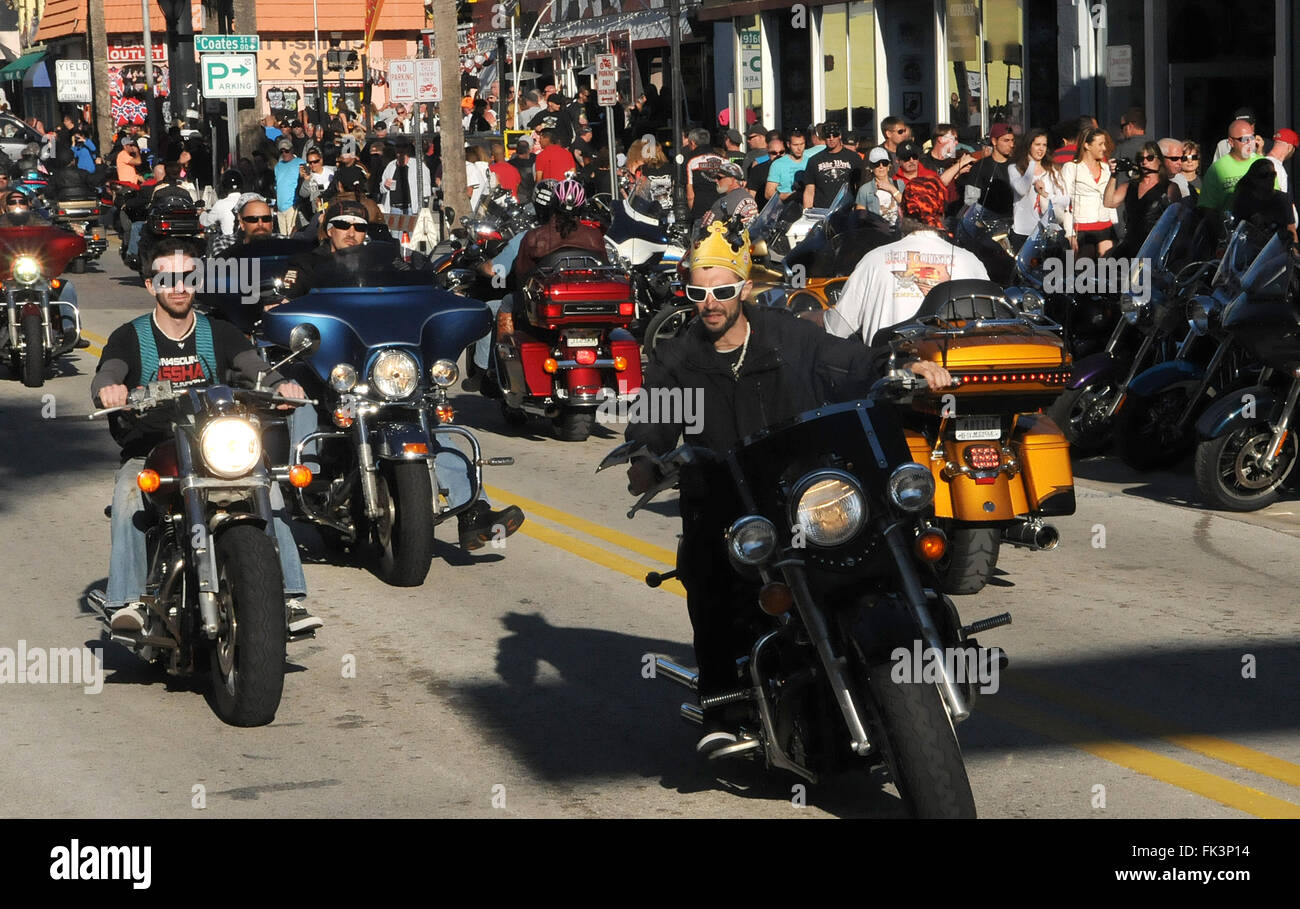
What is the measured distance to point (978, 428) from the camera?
8.40 m

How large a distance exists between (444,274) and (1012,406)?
9.15 m

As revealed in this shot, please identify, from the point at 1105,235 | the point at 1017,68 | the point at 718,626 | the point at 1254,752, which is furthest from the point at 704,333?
the point at 1017,68

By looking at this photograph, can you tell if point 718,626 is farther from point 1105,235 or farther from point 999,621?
point 1105,235

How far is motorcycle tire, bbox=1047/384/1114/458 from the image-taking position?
12.2m

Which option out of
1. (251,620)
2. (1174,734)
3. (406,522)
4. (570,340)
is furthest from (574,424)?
(1174,734)

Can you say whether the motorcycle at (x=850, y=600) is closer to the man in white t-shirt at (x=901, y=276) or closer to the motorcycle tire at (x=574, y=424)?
the man in white t-shirt at (x=901, y=276)

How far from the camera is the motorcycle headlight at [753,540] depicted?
527cm

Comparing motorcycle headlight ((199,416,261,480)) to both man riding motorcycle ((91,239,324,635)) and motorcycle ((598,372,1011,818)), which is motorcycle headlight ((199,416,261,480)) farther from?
motorcycle ((598,372,1011,818))

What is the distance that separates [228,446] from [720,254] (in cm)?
203

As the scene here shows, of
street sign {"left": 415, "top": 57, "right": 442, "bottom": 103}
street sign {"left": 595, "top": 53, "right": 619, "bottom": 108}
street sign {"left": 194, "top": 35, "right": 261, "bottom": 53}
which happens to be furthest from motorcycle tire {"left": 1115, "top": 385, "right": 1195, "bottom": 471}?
street sign {"left": 194, "top": 35, "right": 261, "bottom": 53}

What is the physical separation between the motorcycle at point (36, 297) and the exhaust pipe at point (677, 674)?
40.5 ft

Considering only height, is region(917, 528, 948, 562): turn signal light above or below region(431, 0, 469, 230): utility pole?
below

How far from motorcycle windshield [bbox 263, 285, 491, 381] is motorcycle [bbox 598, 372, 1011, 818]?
414 centimetres

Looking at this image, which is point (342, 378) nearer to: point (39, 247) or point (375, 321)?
point (375, 321)
